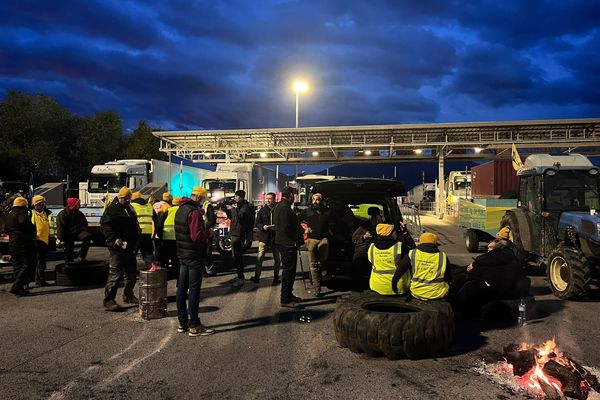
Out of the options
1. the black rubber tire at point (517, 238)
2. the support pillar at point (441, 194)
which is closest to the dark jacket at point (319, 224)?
the black rubber tire at point (517, 238)

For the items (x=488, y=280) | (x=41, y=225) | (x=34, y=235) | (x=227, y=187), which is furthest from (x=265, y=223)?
(x=227, y=187)

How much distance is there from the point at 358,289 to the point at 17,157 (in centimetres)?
4358

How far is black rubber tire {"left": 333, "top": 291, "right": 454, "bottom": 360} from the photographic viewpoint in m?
4.93

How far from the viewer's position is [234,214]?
9352mm

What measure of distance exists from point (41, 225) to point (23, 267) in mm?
1187

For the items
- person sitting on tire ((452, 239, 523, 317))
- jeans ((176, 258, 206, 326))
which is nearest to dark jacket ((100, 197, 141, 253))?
jeans ((176, 258, 206, 326))

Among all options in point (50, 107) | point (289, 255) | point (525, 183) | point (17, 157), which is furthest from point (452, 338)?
point (50, 107)

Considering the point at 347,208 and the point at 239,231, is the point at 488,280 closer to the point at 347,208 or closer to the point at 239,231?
the point at 347,208

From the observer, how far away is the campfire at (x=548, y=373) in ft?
13.1

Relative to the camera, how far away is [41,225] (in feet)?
29.8

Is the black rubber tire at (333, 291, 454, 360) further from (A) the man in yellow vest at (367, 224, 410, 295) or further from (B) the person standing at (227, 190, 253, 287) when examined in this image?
(B) the person standing at (227, 190, 253, 287)

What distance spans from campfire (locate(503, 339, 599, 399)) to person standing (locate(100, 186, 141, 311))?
558 centimetres

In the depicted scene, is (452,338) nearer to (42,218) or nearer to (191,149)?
(42,218)

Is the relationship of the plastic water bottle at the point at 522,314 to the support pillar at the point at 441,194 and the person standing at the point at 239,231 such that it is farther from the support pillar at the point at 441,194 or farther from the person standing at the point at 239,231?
the support pillar at the point at 441,194
